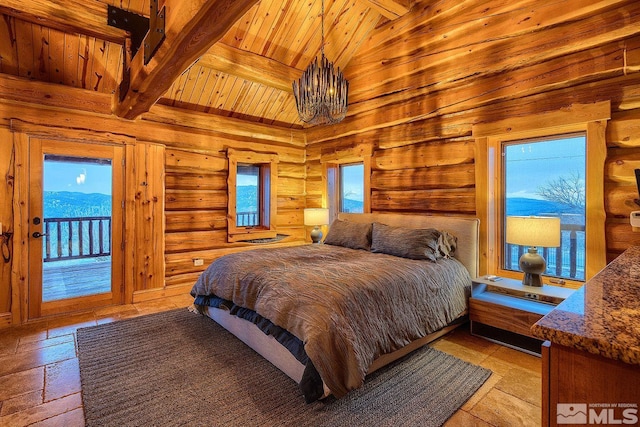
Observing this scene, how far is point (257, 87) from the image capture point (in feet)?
15.1

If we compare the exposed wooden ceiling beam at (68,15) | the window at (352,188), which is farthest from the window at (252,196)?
the exposed wooden ceiling beam at (68,15)

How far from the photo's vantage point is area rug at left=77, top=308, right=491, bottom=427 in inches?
73.6

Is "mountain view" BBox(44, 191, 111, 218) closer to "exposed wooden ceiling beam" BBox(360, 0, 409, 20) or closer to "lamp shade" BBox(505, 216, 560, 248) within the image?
"exposed wooden ceiling beam" BBox(360, 0, 409, 20)

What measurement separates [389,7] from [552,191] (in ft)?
9.48

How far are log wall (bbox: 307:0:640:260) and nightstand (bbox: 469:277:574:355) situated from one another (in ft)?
2.14

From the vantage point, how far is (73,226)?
391 cm

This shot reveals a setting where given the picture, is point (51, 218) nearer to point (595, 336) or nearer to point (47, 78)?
point (47, 78)

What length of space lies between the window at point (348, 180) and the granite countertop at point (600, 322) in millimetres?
3630

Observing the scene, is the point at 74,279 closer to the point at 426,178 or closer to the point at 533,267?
the point at 426,178

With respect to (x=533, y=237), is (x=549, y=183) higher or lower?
higher

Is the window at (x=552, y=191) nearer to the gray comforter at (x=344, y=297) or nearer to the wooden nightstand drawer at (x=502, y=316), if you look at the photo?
the wooden nightstand drawer at (x=502, y=316)

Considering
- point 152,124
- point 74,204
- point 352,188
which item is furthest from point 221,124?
point 352,188

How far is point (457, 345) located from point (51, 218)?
4533mm

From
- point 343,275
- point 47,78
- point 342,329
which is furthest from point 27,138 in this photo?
point 342,329
